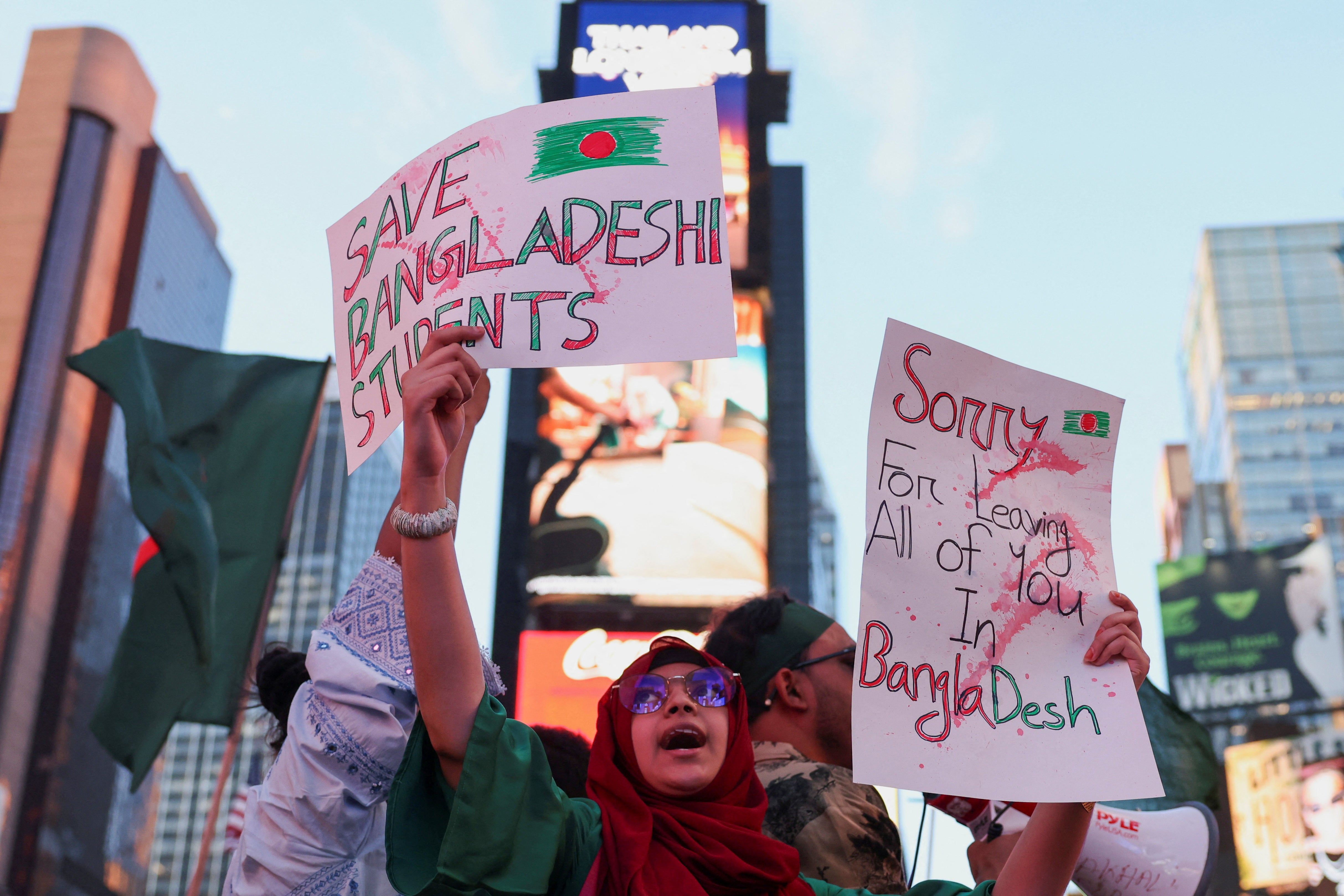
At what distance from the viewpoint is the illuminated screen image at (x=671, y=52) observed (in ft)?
63.9

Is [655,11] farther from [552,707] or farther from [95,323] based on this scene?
[95,323]

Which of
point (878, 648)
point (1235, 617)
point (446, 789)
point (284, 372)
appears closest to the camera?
point (446, 789)

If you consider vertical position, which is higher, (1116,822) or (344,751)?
(344,751)

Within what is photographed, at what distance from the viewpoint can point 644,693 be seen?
7.22 ft

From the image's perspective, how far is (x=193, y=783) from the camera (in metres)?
95.8

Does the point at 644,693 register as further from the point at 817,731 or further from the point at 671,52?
the point at 671,52

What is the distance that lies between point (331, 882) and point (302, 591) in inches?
4131

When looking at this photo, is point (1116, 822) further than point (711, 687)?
Yes

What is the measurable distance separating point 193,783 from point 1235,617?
88855mm

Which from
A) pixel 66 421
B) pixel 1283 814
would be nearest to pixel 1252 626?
pixel 1283 814

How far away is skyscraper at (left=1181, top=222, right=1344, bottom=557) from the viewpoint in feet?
240

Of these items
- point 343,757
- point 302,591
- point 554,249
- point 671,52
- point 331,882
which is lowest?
point 331,882

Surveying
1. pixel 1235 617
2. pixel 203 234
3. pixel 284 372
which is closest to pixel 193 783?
pixel 203 234

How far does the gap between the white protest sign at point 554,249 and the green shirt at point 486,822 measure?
607 millimetres
